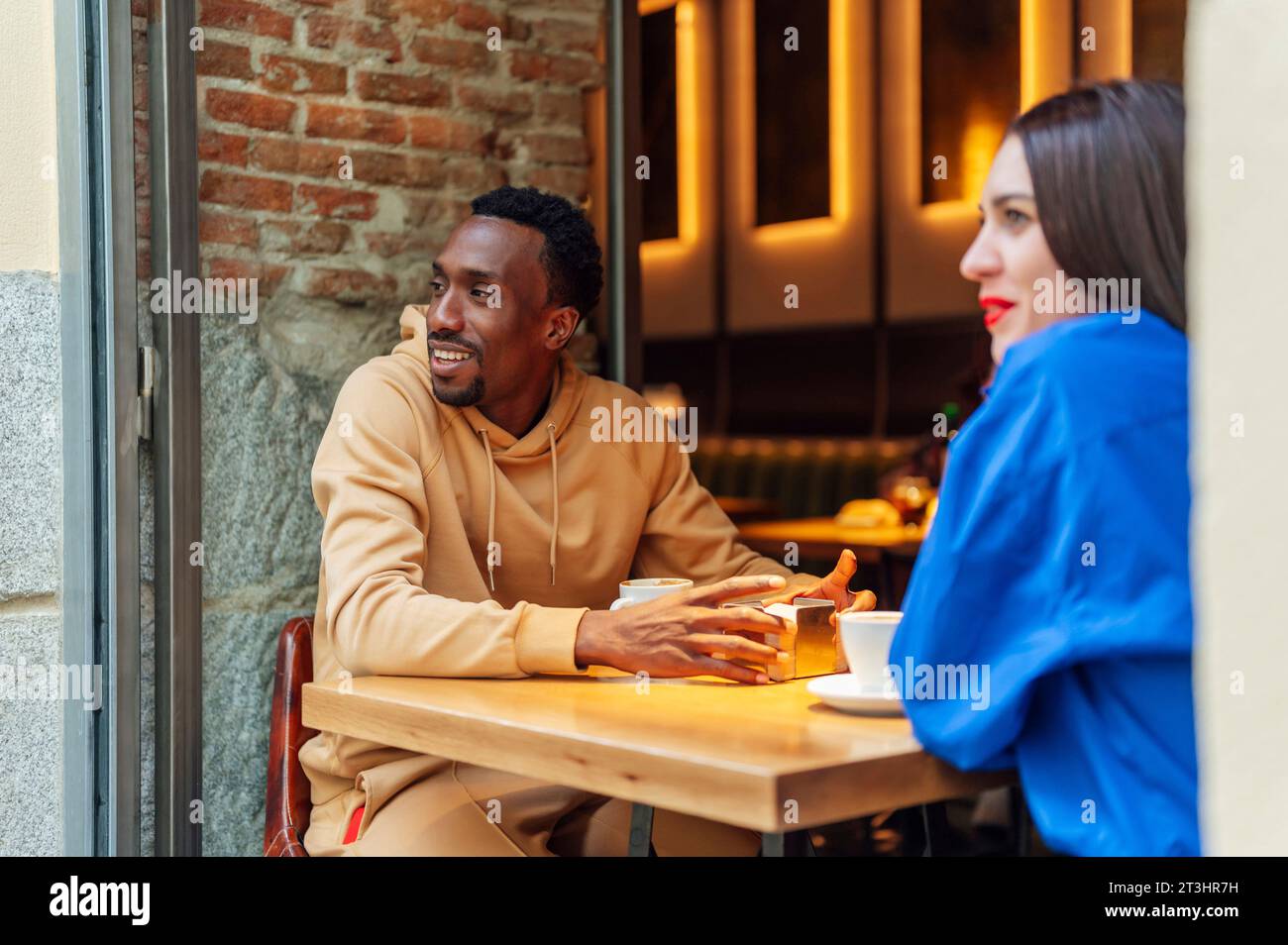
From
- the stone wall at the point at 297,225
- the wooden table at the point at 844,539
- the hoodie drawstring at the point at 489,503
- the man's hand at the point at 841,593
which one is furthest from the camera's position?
the wooden table at the point at 844,539

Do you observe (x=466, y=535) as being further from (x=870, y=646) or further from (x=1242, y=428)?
(x=1242, y=428)

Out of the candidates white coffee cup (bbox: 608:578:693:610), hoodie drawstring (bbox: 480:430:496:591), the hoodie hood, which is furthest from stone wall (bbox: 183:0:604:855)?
white coffee cup (bbox: 608:578:693:610)

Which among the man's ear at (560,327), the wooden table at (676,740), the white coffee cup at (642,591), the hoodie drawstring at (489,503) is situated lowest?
the wooden table at (676,740)

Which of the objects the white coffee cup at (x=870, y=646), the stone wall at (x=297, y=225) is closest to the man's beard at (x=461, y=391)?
the stone wall at (x=297, y=225)

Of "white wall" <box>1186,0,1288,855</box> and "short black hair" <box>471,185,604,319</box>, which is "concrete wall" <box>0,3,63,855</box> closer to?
"short black hair" <box>471,185,604,319</box>

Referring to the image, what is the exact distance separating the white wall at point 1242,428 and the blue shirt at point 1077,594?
74mm

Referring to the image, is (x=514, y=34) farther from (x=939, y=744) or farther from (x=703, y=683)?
(x=939, y=744)

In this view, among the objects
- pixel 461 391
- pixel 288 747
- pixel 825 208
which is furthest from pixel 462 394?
pixel 825 208

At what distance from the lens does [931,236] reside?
6.99 meters

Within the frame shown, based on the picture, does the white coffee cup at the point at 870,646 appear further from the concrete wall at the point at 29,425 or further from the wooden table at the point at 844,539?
the wooden table at the point at 844,539

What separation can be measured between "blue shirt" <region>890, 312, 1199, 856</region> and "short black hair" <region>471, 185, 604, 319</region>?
1.19 m

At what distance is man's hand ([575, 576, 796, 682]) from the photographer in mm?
1842

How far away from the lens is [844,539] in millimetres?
4434

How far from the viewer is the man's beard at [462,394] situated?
2.35 m
